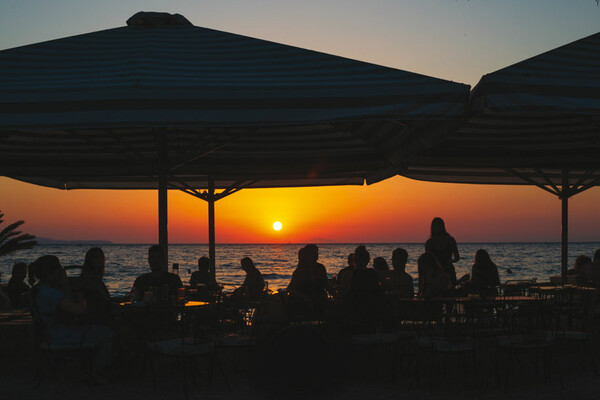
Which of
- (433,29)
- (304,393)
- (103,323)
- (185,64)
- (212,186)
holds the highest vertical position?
(433,29)

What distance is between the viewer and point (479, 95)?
482cm

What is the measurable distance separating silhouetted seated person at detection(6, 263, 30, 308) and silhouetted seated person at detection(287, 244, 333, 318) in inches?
157

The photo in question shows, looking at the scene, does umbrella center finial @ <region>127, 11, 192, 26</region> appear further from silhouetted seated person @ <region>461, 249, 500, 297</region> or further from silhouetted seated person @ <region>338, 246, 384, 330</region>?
silhouetted seated person @ <region>461, 249, 500, 297</region>

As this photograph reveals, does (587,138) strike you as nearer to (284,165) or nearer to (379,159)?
(379,159)

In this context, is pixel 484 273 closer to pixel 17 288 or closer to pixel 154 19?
pixel 154 19

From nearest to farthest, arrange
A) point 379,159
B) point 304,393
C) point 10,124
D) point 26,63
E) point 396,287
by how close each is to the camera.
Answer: point 10,124 < point 304,393 < point 26,63 < point 396,287 < point 379,159

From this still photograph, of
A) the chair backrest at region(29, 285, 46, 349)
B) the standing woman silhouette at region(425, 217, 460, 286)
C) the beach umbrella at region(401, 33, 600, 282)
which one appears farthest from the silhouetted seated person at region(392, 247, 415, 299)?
the chair backrest at region(29, 285, 46, 349)

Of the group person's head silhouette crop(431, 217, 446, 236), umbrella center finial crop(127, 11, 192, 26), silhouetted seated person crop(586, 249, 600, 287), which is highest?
umbrella center finial crop(127, 11, 192, 26)

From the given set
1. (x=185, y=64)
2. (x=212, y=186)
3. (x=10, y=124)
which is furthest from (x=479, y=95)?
(x=212, y=186)

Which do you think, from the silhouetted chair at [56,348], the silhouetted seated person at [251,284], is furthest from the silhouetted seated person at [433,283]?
the silhouetted chair at [56,348]

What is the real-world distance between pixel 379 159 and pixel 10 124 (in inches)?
178

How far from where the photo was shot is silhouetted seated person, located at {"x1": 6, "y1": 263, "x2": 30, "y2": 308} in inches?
337

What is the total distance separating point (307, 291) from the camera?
6102 millimetres

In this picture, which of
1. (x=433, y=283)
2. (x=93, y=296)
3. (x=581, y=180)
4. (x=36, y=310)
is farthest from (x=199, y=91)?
(x=581, y=180)
